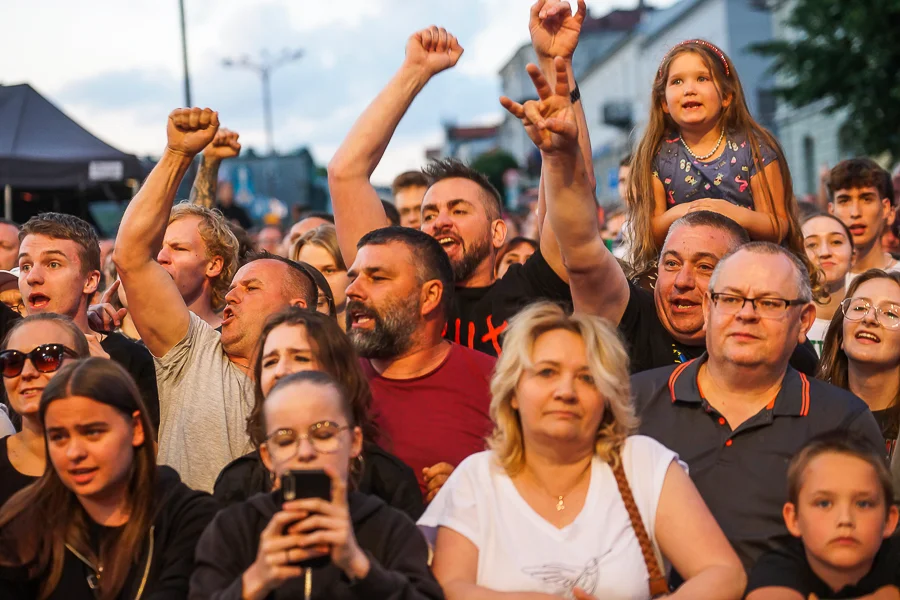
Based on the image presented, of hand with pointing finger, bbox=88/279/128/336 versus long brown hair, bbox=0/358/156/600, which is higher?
hand with pointing finger, bbox=88/279/128/336

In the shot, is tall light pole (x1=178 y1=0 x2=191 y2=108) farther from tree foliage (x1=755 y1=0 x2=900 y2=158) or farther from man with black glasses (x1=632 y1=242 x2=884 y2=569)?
man with black glasses (x1=632 y1=242 x2=884 y2=569)

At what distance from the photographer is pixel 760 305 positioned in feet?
16.2

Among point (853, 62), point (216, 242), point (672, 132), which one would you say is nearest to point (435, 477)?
point (216, 242)

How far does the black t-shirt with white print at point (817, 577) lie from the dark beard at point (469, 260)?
2.73 metres

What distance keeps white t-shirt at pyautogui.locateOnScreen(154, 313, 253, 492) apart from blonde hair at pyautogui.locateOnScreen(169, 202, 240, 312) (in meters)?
1.26

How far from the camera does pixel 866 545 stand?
14.0 feet

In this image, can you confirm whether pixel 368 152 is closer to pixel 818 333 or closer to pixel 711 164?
pixel 711 164

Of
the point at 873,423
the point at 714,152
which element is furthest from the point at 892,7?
the point at 873,423

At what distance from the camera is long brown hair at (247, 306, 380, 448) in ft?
15.4

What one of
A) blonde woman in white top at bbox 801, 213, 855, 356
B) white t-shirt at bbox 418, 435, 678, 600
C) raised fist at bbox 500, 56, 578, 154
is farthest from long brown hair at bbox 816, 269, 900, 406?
white t-shirt at bbox 418, 435, 678, 600

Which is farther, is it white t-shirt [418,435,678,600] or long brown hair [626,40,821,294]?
long brown hair [626,40,821,294]

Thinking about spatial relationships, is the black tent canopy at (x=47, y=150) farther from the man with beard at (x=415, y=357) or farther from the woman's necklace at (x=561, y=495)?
the woman's necklace at (x=561, y=495)

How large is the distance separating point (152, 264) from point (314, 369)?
1078 millimetres

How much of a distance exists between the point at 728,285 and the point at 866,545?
114 cm
